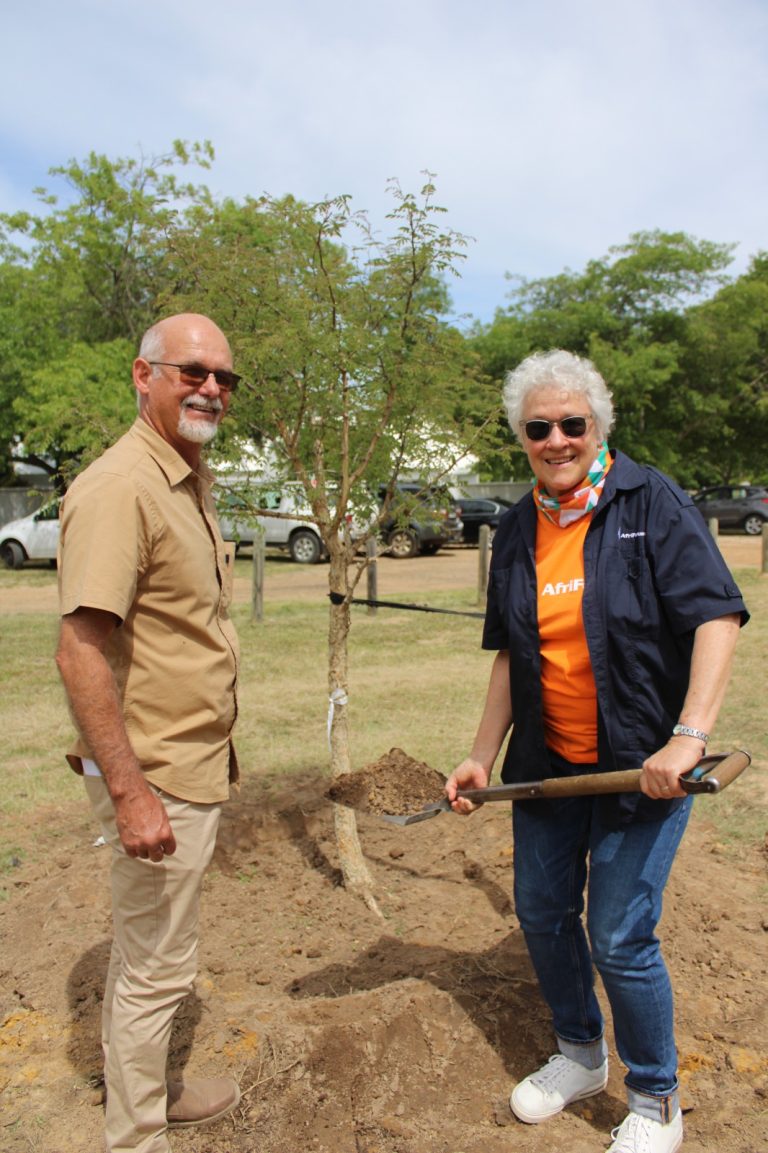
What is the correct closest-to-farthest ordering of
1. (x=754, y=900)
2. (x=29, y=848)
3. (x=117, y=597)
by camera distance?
(x=117, y=597)
(x=754, y=900)
(x=29, y=848)

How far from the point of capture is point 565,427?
246cm

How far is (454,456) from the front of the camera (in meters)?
4.39

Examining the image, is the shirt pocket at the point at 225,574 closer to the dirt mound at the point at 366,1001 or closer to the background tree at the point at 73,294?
the dirt mound at the point at 366,1001

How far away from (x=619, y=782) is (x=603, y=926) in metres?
0.41

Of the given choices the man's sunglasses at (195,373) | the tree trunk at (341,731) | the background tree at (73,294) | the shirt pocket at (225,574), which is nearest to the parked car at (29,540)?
the background tree at (73,294)

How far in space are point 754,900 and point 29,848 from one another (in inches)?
130

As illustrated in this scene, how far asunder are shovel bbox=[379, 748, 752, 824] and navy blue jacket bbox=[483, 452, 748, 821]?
89mm

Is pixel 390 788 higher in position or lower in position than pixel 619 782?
lower

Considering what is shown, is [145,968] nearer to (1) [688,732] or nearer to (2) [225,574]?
(2) [225,574]

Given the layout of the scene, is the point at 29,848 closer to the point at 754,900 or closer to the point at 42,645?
the point at 754,900

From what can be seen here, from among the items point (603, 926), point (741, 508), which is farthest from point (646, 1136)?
point (741, 508)

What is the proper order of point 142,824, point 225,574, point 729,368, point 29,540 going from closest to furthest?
point 142,824, point 225,574, point 29,540, point 729,368

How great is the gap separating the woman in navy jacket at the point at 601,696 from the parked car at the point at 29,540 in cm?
1851

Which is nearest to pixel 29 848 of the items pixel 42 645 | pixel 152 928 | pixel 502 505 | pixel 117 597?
pixel 152 928
